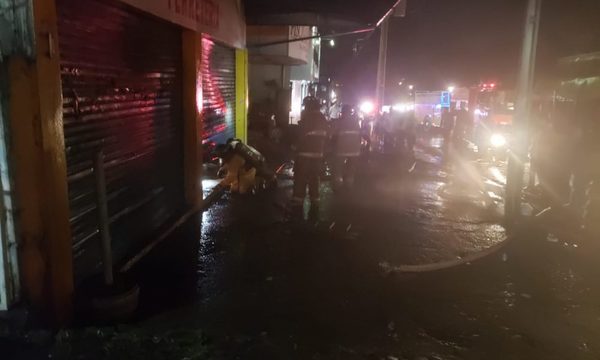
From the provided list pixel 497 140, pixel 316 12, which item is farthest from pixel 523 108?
pixel 497 140

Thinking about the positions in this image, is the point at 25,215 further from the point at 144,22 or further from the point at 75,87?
the point at 144,22

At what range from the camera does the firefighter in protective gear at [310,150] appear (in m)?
8.34

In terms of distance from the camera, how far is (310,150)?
27.8 feet

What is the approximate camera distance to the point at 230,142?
10.4m

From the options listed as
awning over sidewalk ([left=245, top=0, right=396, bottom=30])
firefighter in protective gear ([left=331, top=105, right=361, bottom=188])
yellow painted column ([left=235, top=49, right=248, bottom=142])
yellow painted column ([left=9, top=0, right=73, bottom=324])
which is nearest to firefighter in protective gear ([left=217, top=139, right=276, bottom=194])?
firefighter in protective gear ([left=331, top=105, right=361, bottom=188])

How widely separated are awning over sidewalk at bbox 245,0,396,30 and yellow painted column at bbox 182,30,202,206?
4460mm

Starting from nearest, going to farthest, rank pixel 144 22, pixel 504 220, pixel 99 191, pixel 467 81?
pixel 99 191 < pixel 144 22 < pixel 504 220 < pixel 467 81

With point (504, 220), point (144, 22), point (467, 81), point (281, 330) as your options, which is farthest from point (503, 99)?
point (281, 330)

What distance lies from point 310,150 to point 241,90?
229 inches

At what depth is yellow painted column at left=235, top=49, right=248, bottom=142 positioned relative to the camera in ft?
43.1

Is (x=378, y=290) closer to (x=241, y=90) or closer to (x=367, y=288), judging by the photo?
(x=367, y=288)

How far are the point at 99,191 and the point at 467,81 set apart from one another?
29.7 metres

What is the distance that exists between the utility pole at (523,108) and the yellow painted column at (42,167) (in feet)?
24.2

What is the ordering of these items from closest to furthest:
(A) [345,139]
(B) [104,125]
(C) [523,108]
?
(B) [104,125]
(C) [523,108]
(A) [345,139]
